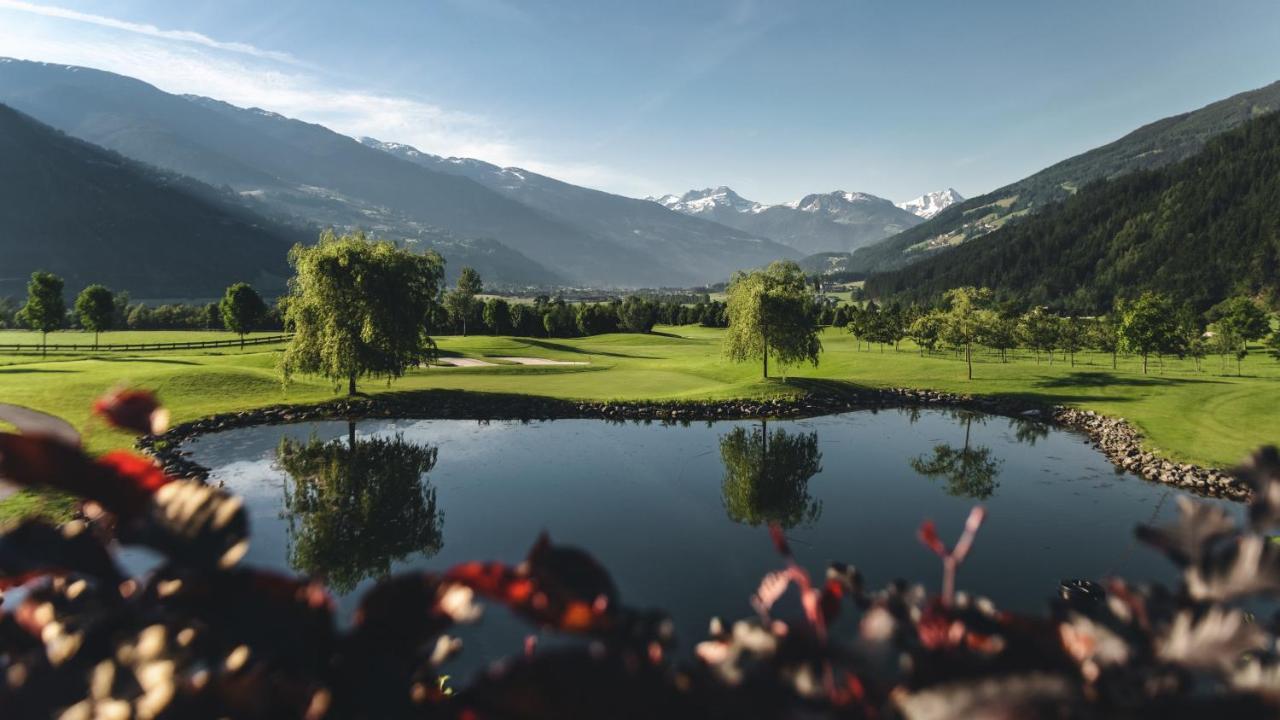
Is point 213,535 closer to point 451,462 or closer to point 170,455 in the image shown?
point 451,462

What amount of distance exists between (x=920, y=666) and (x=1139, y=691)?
42cm

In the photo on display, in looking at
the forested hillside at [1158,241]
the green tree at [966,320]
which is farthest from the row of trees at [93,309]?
the forested hillside at [1158,241]

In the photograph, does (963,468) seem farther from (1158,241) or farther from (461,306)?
(1158,241)

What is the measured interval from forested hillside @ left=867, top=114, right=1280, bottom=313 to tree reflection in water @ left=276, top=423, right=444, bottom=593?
175 metres

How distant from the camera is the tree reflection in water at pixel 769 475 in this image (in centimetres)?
2072

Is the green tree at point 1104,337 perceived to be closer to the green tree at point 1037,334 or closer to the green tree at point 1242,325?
the green tree at point 1037,334

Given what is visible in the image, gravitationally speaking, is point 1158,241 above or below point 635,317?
above

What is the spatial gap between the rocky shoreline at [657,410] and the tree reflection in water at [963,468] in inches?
206

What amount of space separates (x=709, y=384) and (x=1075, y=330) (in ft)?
140

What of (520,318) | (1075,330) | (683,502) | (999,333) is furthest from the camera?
(520,318)

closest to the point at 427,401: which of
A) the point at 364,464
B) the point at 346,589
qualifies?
the point at 364,464

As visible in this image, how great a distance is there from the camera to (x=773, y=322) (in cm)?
4181

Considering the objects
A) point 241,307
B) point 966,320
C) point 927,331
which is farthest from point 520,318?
point 966,320

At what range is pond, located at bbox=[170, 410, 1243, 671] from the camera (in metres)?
15.8
